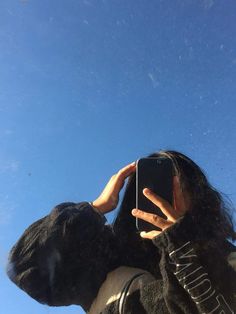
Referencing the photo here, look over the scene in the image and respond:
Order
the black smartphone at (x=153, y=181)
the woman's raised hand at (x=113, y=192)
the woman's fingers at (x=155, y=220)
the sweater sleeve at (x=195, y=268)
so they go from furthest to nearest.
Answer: the woman's raised hand at (x=113, y=192) → the black smartphone at (x=153, y=181) → the woman's fingers at (x=155, y=220) → the sweater sleeve at (x=195, y=268)

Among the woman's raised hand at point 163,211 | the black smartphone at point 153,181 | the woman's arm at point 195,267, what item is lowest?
the woman's arm at point 195,267

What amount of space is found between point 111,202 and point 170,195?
Result: 395 millimetres

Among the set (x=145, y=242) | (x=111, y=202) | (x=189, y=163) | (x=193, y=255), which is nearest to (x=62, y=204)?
(x=111, y=202)

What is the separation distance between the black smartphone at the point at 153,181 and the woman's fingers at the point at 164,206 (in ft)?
0.29

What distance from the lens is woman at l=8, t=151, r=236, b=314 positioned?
142cm

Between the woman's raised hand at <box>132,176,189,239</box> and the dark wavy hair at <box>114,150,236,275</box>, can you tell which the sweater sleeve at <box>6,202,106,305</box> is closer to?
the dark wavy hair at <box>114,150,236,275</box>

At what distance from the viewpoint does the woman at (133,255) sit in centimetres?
142

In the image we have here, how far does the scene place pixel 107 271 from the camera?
5.94 feet

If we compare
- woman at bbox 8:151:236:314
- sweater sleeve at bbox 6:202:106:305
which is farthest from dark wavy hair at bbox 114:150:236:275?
sweater sleeve at bbox 6:202:106:305

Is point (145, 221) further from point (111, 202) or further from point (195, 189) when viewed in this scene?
point (111, 202)

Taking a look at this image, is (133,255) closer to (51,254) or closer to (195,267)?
(51,254)

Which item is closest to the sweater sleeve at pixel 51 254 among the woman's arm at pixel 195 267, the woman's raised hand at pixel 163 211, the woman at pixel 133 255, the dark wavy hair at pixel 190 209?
the woman at pixel 133 255

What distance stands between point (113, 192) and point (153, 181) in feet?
1.03

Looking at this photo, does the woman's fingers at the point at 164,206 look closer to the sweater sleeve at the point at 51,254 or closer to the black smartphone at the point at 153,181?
the black smartphone at the point at 153,181
